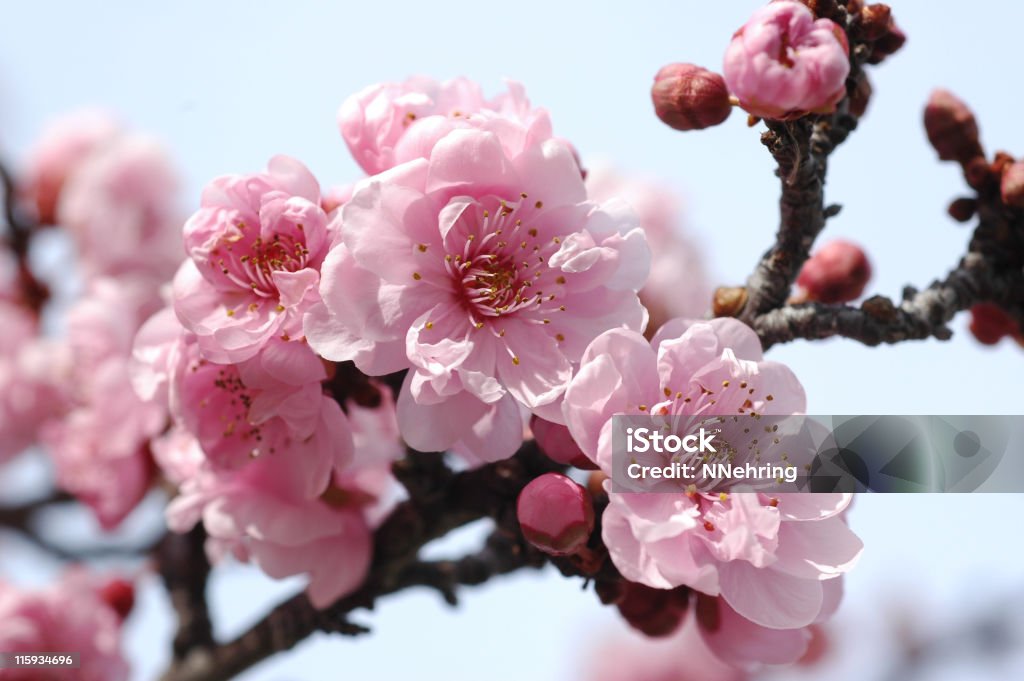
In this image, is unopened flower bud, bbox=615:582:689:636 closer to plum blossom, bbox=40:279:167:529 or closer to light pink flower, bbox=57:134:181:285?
plum blossom, bbox=40:279:167:529

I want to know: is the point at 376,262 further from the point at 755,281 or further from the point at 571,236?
the point at 755,281

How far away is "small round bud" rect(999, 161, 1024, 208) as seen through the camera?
123 cm

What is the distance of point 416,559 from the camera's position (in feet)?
4.89

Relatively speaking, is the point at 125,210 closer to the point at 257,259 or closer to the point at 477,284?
the point at 257,259

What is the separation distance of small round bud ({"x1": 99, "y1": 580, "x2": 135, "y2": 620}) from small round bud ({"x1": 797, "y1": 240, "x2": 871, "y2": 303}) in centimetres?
135

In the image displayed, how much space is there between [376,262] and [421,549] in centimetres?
59

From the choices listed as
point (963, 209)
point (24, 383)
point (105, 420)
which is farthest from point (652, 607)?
point (24, 383)

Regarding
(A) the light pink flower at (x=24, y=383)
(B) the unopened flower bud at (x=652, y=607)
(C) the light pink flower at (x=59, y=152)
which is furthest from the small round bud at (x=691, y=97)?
(C) the light pink flower at (x=59, y=152)

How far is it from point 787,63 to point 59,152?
104 inches

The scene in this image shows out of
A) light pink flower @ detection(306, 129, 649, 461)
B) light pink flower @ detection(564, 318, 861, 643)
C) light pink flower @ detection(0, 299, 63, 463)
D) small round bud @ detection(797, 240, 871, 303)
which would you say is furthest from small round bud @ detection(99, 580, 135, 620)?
small round bud @ detection(797, 240, 871, 303)

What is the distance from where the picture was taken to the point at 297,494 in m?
1.18

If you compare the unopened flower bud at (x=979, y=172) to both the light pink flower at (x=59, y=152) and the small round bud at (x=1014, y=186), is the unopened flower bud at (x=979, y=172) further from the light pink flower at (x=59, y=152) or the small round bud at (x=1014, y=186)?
the light pink flower at (x=59, y=152)

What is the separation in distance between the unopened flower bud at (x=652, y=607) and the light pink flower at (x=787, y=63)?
577 mm

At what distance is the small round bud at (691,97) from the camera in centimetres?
99
